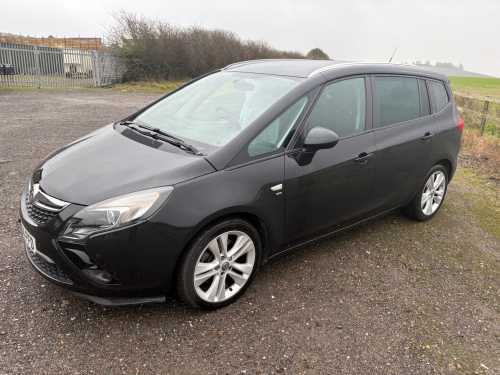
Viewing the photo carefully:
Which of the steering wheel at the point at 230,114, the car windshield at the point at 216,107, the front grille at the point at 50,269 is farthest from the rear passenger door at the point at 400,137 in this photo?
the front grille at the point at 50,269

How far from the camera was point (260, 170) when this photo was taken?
2.82 meters

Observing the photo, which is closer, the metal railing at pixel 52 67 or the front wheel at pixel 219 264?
the front wheel at pixel 219 264

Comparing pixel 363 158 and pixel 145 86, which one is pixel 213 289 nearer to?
pixel 363 158

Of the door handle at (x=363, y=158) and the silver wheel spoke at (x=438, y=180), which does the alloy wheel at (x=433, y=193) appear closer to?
the silver wheel spoke at (x=438, y=180)

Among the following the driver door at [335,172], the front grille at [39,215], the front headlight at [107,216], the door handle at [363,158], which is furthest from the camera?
the door handle at [363,158]

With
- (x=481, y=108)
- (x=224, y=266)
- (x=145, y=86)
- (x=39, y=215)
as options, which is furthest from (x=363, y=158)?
(x=145, y=86)

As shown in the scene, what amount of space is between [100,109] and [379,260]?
10601 millimetres

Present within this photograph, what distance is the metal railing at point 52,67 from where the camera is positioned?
16.4m

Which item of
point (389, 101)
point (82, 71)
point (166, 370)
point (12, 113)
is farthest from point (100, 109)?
point (166, 370)

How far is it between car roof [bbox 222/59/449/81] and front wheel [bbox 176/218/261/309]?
4.76 ft

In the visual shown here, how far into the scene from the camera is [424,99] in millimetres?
4184

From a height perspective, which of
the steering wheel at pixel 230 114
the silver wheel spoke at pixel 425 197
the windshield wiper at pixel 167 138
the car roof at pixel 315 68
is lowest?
the silver wheel spoke at pixel 425 197

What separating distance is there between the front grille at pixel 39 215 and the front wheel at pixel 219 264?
0.86m

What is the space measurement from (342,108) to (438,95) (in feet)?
5.43
